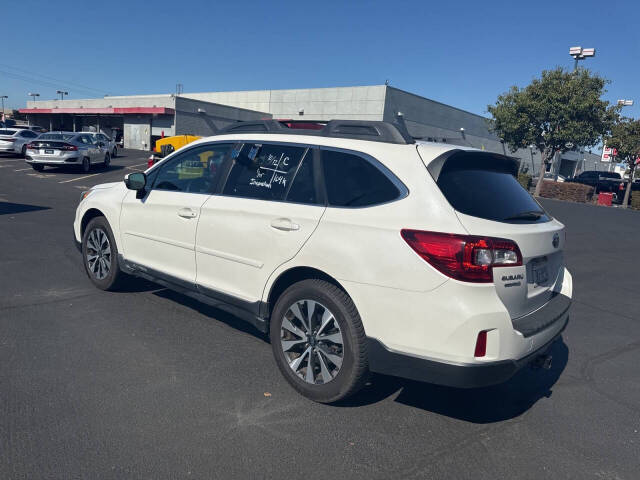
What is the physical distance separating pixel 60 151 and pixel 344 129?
19.0 m

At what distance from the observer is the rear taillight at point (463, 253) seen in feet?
9.12

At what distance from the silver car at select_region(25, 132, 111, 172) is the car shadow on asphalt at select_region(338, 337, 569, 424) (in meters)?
19.2

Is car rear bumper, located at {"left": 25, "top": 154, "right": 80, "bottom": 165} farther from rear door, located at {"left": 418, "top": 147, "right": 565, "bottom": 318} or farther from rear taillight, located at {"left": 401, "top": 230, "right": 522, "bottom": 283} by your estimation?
rear taillight, located at {"left": 401, "top": 230, "right": 522, "bottom": 283}

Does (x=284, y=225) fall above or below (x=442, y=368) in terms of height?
above

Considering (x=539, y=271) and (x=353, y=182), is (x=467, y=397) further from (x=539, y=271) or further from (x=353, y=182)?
(x=353, y=182)

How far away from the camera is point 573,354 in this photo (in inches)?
183

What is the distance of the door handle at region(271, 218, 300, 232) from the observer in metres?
3.45

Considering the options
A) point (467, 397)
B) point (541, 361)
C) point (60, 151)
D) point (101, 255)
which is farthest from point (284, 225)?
point (60, 151)

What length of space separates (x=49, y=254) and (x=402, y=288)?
599 centimetres

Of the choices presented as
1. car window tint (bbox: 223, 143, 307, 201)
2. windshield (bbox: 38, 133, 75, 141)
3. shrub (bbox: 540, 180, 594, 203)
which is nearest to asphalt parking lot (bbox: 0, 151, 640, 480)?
car window tint (bbox: 223, 143, 307, 201)

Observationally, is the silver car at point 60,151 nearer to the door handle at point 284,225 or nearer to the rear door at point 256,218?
the rear door at point 256,218

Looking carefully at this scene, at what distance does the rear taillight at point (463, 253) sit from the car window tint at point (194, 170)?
2.10 m

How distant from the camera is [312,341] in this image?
→ 3.39 m

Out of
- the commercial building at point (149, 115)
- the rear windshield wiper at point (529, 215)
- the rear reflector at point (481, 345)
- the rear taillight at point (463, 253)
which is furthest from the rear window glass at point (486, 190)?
the commercial building at point (149, 115)
